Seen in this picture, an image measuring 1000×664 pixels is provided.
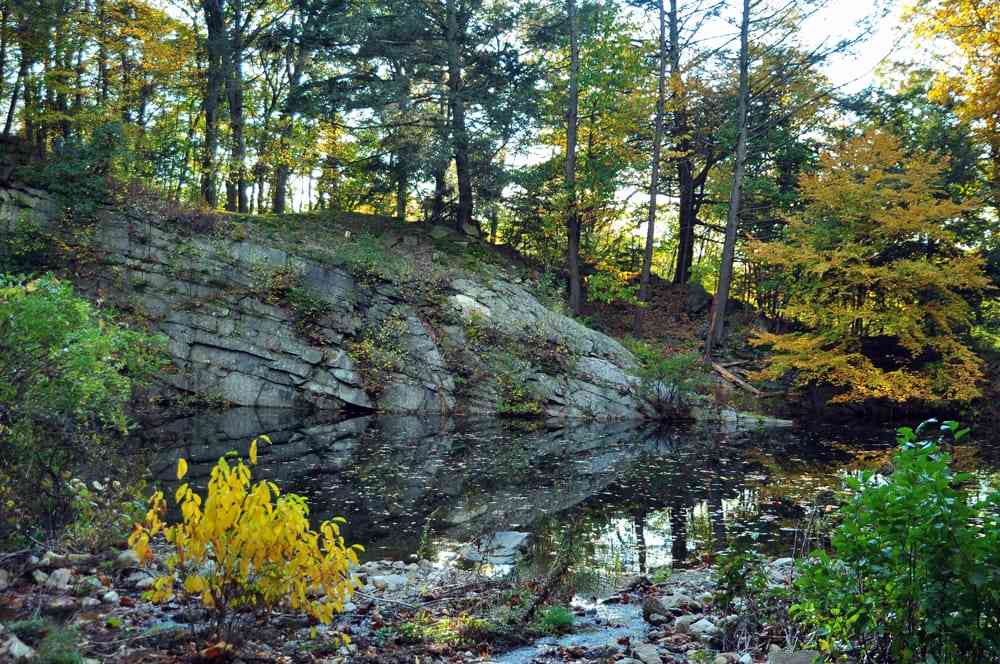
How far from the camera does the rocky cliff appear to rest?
15.6m

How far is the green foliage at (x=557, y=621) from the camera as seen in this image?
14.1 ft

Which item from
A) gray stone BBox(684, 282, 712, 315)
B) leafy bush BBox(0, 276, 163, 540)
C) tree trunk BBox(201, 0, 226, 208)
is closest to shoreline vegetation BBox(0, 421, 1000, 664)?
leafy bush BBox(0, 276, 163, 540)

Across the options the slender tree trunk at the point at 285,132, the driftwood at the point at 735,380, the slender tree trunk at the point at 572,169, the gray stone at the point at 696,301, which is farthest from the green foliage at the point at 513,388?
the slender tree trunk at the point at 285,132

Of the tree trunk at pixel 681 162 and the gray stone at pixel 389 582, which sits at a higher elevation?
the tree trunk at pixel 681 162

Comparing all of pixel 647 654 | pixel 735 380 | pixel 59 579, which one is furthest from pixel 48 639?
pixel 735 380

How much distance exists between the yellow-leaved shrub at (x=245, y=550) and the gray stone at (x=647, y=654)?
1.74 m

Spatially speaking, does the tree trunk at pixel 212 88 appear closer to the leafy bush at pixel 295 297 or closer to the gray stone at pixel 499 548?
the leafy bush at pixel 295 297

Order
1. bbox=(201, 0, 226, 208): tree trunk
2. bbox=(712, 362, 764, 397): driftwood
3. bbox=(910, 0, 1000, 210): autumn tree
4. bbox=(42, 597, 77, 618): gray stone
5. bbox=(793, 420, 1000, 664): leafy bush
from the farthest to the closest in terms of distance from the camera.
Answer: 1. bbox=(201, 0, 226, 208): tree trunk
2. bbox=(712, 362, 764, 397): driftwood
3. bbox=(910, 0, 1000, 210): autumn tree
4. bbox=(42, 597, 77, 618): gray stone
5. bbox=(793, 420, 1000, 664): leafy bush

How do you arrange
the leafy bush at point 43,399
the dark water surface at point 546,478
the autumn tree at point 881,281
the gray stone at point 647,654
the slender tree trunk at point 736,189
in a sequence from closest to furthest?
the gray stone at point 647,654, the leafy bush at point 43,399, the dark water surface at point 546,478, the autumn tree at point 881,281, the slender tree trunk at point 736,189

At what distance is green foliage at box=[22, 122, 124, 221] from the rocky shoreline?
46.6 ft

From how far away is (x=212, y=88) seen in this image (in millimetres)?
19406

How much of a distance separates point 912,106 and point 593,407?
1449cm

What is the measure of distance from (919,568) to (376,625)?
309cm

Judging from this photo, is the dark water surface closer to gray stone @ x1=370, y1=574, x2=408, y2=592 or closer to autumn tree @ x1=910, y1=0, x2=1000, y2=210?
gray stone @ x1=370, y1=574, x2=408, y2=592
